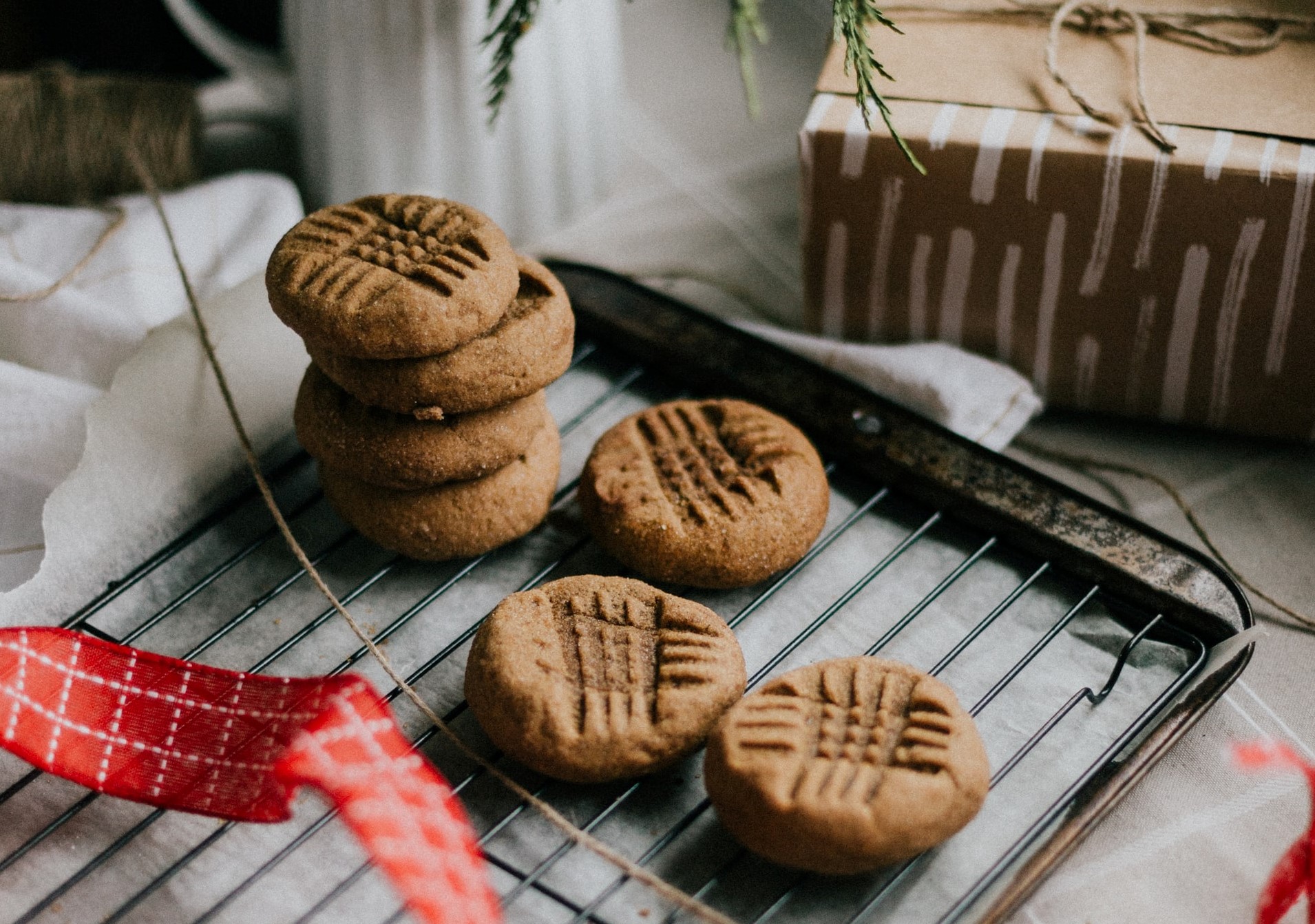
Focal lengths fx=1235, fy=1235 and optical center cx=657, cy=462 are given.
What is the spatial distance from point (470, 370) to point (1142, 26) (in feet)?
2.76

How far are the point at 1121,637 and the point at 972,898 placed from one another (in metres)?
0.34

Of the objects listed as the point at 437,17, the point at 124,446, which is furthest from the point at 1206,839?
the point at 437,17

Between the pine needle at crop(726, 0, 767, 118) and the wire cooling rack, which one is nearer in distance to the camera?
the wire cooling rack

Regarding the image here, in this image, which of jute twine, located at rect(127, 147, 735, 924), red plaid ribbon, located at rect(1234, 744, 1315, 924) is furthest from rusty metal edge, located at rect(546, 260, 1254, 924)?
jute twine, located at rect(127, 147, 735, 924)

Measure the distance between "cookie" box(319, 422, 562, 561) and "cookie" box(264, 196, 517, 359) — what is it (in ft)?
0.61

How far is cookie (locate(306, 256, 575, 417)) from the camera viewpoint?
1.08m

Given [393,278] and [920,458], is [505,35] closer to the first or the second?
[393,278]

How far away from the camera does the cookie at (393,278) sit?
3.43ft

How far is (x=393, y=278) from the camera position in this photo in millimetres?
1081

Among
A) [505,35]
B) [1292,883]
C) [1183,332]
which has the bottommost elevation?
[1292,883]

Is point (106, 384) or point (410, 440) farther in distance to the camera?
point (106, 384)

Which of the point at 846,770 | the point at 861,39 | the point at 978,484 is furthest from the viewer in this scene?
the point at 978,484

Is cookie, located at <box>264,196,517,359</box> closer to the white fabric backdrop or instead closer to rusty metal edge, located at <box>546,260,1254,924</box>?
rusty metal edge, located at <box>546,260,1254,924</box>

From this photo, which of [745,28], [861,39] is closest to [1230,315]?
[861,39]
